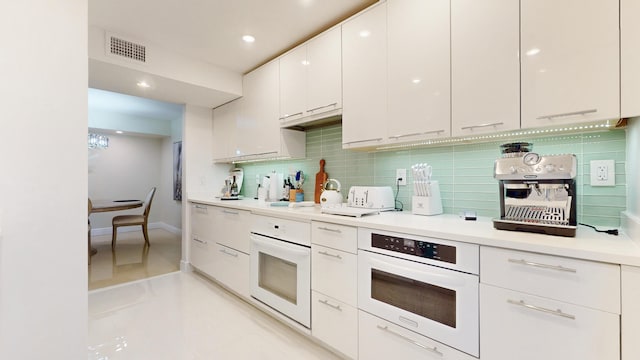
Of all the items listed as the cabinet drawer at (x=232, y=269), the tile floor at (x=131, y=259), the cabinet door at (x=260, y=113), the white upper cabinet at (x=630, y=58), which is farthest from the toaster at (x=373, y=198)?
the tile floor at (x=131, y=259)

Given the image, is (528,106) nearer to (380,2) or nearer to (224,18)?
(380,2)

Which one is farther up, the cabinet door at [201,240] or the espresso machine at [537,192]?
the espresso machine at [537,192]

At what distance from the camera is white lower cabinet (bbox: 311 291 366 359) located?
165cm

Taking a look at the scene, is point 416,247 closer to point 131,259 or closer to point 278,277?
point 278,277

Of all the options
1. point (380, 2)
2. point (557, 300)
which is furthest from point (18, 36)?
point (557, 300)

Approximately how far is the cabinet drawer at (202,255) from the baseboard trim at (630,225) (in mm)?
3071

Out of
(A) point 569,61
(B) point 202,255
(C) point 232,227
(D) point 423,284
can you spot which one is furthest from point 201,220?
(A) point 569,61

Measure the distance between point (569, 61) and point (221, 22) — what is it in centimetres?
224

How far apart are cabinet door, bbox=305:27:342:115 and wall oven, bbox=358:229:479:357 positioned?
3.69ft

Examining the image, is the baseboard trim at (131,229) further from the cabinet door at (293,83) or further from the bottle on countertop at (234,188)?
the cabinet door at (293,83)

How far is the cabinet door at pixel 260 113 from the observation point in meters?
2.80

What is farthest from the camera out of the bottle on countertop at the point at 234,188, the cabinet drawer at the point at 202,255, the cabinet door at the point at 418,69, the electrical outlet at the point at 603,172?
the bottle on countertop at the point at 234,188

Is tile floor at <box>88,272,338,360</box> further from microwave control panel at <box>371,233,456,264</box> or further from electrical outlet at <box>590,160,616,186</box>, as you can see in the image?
electrical outlet at <box>590,160,616,186</box>

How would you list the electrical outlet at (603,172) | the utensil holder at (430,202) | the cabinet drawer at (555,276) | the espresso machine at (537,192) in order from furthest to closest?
the utensil holder at (430,202) → the electrical outlet at (603,172) → the espresso machine at (537,192) → the cabinet drawer at (555,276)
